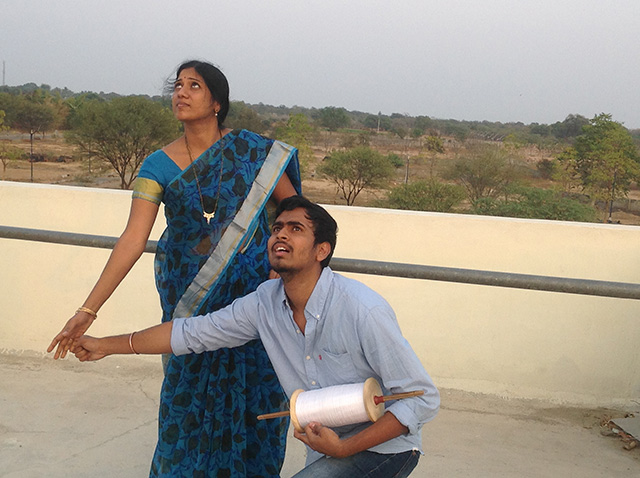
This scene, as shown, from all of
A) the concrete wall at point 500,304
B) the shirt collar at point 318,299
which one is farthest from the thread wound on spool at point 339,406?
the concrete wall at point 500,304

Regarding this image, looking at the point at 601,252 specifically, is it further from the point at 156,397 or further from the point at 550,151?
the point at 550,151

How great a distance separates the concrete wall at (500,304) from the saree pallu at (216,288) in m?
2.12

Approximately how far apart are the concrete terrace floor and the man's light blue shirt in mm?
1323

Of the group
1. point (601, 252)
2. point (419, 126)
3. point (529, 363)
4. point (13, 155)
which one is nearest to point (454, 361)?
point (529, 363)

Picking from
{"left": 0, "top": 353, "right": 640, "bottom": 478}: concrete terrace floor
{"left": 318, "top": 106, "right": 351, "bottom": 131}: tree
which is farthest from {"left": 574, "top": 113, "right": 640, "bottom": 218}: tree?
{"left": 0, "top": 353, "right": 640, "bottom": 478}: concrete terrace floor

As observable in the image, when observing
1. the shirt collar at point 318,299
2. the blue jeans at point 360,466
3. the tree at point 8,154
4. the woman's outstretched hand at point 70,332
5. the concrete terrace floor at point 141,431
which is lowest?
the tree at point 8,154

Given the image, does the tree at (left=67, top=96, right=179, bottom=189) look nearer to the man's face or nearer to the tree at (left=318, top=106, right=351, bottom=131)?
the tree at (left=318, top=106, right=351, bottom=131)

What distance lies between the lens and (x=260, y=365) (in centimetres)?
223

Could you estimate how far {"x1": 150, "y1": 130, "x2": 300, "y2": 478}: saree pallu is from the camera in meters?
2.16

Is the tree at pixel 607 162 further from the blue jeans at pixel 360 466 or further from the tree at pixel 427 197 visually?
the blue jeans at pixel 360 466

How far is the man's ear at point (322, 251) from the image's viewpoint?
183 cm

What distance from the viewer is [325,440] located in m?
1.71

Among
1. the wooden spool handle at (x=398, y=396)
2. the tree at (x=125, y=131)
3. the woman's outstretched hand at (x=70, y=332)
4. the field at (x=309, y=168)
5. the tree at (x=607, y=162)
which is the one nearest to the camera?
the wooden spool handle at (x=398, y=396)

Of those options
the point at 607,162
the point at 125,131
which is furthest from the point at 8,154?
the point at 607,162
